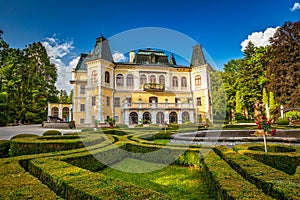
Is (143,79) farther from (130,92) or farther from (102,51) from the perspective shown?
(102,51)

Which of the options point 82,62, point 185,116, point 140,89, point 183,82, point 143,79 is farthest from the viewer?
point 82,62

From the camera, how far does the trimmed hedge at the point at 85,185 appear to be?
8.77 ft

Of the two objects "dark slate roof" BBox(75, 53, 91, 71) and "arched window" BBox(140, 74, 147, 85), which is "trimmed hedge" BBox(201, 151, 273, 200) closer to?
"arched window" BBox(140, 74, 147, 85)

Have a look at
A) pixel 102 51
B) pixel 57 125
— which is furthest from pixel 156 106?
pixel 57 125

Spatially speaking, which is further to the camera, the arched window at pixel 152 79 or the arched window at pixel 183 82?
the arched window at pixel 183 82

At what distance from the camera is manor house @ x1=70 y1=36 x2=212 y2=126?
27.0 metres

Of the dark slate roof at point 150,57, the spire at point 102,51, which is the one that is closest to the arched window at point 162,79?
the dark slate roof at point 150,57

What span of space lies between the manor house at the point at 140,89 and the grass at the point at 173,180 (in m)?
18.9

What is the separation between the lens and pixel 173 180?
534 centimetres

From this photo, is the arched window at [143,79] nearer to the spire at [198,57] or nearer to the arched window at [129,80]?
the arched window at [129,80]

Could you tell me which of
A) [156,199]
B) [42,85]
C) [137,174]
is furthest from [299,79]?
[42,85]

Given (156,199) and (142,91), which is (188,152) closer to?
(156,199)

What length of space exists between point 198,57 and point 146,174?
2909cm

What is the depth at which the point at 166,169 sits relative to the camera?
648cm
